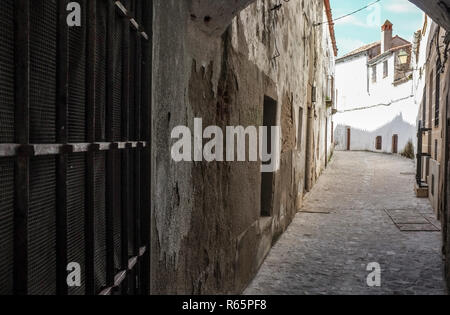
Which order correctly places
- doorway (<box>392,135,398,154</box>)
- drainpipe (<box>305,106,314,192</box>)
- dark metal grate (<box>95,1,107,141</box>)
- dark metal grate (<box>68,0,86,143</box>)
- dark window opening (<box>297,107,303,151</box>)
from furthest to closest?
doorway (<box>392,135,398,154</box>), drainpipe (<box>305,106,314,192</box>), dark window opening (<box>297,107,303,151</box>), dark metal grate (<box>95,1,107,141</box>), dark metal grate (<box>68,0,86,143</box>)

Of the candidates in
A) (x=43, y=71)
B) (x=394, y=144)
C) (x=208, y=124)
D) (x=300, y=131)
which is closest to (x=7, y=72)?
(x=43, y=71)

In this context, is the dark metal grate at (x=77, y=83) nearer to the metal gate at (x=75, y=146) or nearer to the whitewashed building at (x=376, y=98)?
the metal gate at (x=75, y=146)

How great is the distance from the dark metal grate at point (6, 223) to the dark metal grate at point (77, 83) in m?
0.33

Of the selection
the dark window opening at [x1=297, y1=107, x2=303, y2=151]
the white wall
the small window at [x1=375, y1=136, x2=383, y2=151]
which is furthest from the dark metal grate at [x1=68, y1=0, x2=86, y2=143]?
the small window at [x1=375, y1=136, x2=383, y2=151]

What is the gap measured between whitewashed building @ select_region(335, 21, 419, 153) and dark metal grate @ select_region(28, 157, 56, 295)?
73.0 ft

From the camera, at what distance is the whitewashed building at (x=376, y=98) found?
76.2 ft

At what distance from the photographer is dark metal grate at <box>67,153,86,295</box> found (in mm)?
1341

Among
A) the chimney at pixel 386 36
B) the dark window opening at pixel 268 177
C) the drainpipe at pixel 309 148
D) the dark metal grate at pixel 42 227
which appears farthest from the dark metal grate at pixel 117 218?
the chimney at pixel 386 36

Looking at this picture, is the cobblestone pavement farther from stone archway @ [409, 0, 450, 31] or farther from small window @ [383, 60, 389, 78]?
small window @ [383, 60, 389, 78]

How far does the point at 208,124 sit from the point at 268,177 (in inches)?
108

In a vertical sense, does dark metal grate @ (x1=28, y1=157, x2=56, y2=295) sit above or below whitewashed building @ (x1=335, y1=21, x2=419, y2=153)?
below

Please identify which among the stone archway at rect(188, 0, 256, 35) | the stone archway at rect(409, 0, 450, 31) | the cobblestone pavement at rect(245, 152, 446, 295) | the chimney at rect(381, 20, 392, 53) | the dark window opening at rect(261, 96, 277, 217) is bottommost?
the cobblestone pavement at rect(245, 152, 446, 295)

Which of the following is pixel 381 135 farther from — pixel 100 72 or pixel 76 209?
pixel 76 209

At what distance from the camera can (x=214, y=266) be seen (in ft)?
10.6
